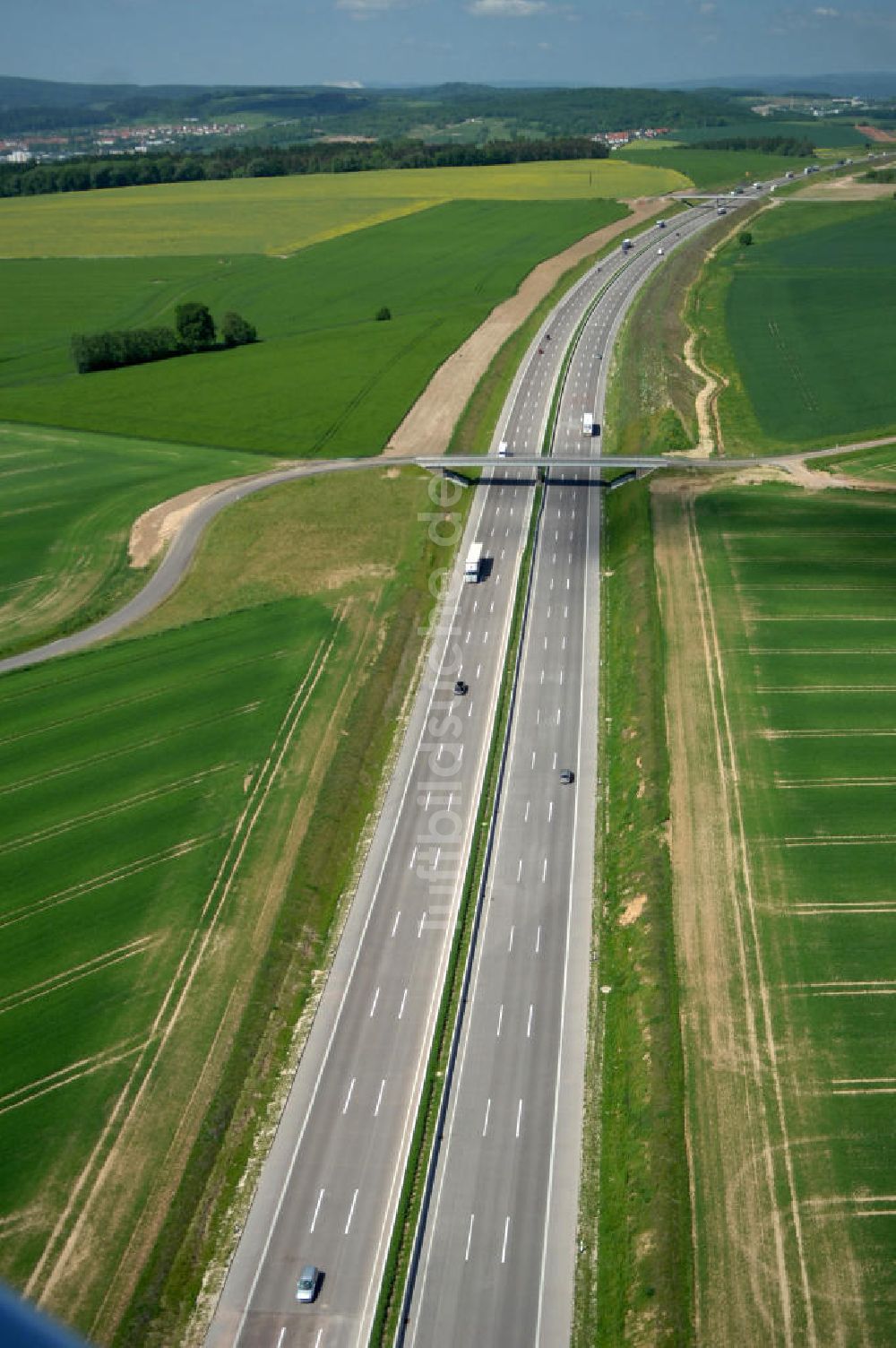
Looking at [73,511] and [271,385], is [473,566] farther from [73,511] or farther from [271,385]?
[271,385]

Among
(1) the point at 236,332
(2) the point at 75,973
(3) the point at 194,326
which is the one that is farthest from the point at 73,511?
(2) the point at 75,973

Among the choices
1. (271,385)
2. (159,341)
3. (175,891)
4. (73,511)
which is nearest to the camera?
(175,891)

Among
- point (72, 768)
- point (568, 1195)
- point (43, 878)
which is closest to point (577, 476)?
point (72, 768)

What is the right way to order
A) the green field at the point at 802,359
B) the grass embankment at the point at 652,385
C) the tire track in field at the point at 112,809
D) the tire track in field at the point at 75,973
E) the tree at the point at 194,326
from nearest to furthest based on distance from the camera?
the tire track in field at the point at 75,973 < the tire track in field at the point at 112,809 < the grass embankment at the point at 652,385 < the green field at the point at 802,359 < the tree at the point at 194,326

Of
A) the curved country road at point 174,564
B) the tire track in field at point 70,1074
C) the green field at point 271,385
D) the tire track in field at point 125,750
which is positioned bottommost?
the tire track in field at point 70,1074

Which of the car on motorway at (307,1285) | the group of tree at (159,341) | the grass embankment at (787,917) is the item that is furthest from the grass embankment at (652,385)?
the car on motorway at (307,1285)

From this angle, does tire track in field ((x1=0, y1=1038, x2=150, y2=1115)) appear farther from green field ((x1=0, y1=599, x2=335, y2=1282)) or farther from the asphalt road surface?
the asphalt road surface

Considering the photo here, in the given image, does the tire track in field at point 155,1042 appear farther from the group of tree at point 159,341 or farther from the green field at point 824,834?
the group of tree at point 159,341
